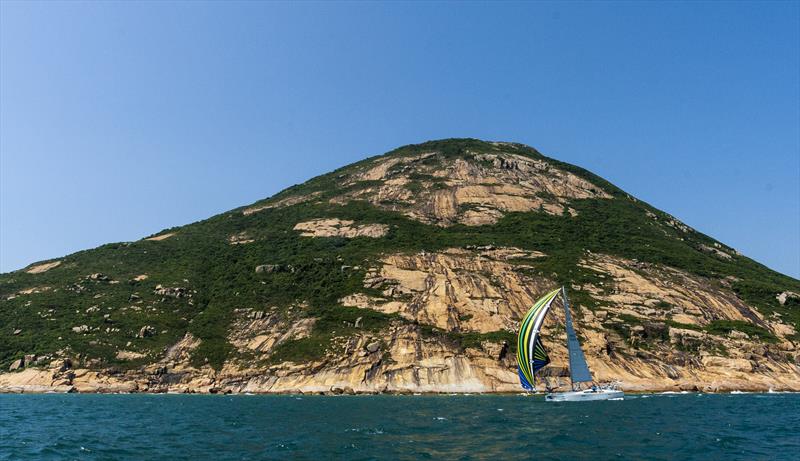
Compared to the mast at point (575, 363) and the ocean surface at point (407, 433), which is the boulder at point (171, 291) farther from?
the mast at point (575, 363)

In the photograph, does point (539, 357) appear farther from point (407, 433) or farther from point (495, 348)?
point (407, 433)

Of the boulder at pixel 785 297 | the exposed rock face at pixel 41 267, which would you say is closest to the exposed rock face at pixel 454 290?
the boulder at pixel 785 297

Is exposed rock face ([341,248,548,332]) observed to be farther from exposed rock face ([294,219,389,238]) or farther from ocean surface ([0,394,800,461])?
ocean surface ([0,394,800,461])

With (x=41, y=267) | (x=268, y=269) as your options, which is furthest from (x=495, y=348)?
(x=41, y=267)

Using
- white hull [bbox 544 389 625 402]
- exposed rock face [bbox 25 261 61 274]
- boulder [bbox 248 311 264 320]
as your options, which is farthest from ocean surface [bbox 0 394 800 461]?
exposed rock face [bbox 25 261 61 274]

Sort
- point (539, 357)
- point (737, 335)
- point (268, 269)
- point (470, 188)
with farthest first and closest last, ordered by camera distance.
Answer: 1. point (470, 188)
2. point (268, 269)
3. point (737, 335)
4. point (539, 357)

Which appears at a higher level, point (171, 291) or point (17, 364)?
point (171, 291)
